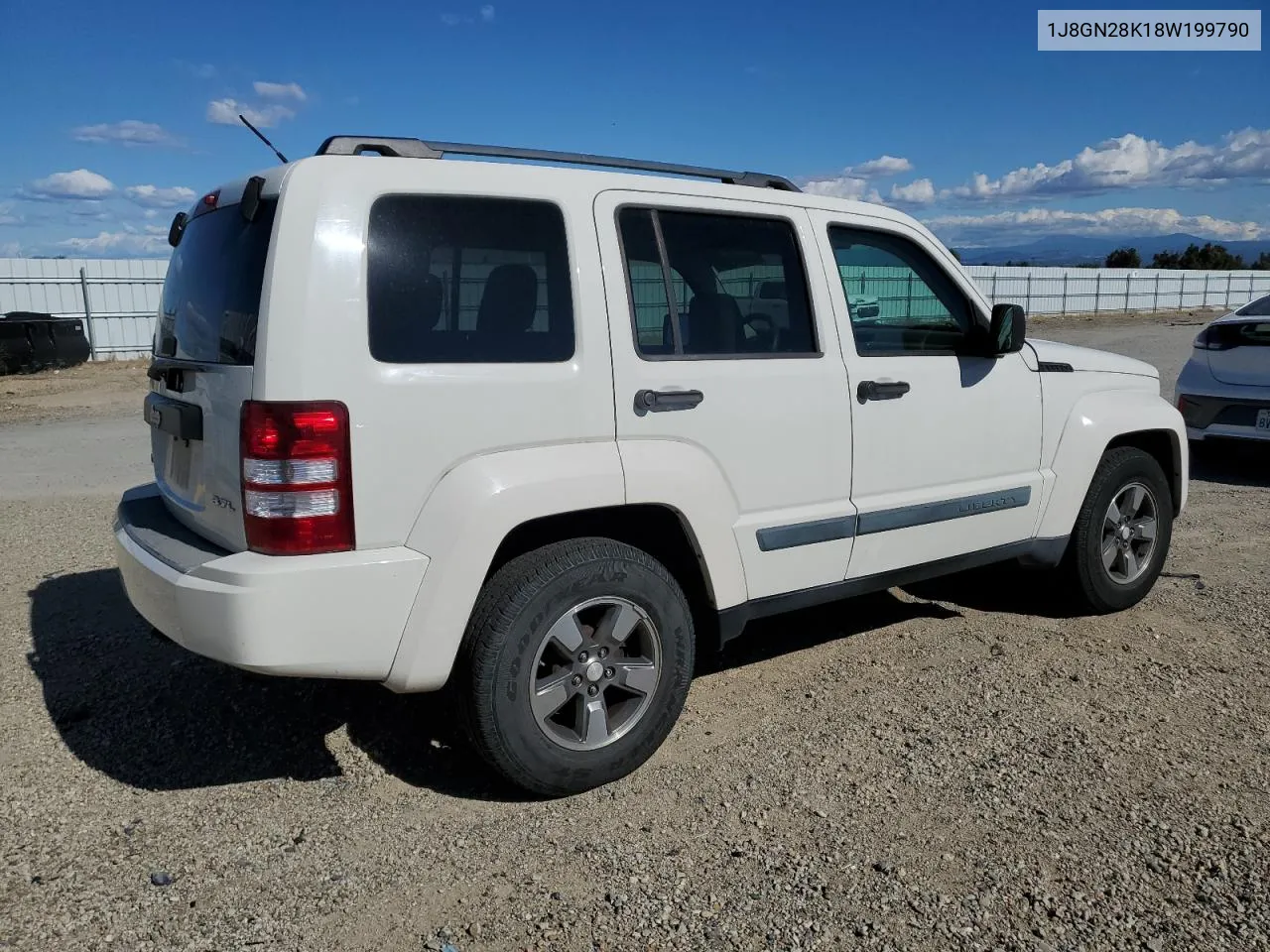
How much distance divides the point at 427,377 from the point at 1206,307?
5101 cm

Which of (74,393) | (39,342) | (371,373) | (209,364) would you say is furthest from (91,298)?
(371,373)

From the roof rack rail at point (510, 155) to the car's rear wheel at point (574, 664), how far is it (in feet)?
4.35

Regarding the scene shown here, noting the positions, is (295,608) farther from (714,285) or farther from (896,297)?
A: (896,297)

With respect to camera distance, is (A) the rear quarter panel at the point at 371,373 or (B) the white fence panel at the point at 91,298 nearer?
(A) the rear quarter panel at the point at 371,373

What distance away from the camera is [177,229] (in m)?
3.86

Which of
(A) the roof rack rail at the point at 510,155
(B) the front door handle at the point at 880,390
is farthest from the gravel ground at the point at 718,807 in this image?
(A) the roof rack rail at the point at 510,155

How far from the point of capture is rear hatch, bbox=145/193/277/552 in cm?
297

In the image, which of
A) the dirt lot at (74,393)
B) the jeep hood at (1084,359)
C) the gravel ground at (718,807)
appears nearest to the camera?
the gravel ground at (718,807)

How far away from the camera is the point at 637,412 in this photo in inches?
132

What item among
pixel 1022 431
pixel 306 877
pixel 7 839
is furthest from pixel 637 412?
pixel 7 839

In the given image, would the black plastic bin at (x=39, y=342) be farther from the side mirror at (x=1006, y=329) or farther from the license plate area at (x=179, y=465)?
A: the side mirror at (x=1006, y=329)

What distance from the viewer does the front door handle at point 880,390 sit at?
3900mm

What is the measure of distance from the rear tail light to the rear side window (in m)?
0.27

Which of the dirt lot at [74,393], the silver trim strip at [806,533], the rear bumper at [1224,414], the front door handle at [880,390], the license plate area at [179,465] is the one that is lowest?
the dirt lot at [74,393]
